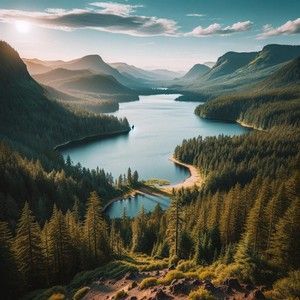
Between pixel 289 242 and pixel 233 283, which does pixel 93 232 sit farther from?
pixel 233 283

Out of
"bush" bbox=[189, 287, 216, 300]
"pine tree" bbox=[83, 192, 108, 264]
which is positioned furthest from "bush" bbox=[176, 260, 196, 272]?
"pine tree" bbox=[83, 192, 108, 264]

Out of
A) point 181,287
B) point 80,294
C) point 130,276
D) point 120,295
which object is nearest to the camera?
point 181,287

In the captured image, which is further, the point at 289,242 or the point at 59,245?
the point at 59,245

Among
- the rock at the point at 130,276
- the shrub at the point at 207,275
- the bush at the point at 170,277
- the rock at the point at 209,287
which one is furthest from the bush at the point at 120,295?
the rock at the point at 209,287

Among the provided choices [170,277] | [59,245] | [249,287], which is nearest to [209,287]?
A: [249,287]

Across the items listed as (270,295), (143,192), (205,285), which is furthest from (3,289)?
(143,192)
